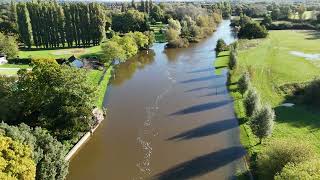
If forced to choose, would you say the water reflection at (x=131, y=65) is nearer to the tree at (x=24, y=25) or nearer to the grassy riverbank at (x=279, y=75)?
the grassy riverbank at (x=279, y=75)

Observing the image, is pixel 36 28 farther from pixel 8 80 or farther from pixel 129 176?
pixel 129 176

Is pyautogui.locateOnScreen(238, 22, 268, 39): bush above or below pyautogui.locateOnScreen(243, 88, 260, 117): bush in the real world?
above

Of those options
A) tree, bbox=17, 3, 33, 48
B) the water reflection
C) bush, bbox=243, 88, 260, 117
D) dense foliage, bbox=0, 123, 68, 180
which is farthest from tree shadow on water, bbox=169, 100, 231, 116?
tree, bbox=17, 3, 33, 48

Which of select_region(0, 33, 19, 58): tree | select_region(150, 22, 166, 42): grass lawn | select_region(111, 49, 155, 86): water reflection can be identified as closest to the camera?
select_region(111, 49, 155, 86): water reflection

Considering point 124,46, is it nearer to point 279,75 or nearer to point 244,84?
point 279,75

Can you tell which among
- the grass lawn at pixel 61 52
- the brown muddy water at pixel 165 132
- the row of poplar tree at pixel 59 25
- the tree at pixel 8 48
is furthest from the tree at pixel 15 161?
the row of poplar tree at pixel 59 25

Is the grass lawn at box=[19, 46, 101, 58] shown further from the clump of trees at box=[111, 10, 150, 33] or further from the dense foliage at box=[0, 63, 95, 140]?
the dense foliage at box=[0, 63, 95, 140]

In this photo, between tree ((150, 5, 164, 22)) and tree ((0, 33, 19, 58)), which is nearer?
tree ((0, 33, 19, 58))
